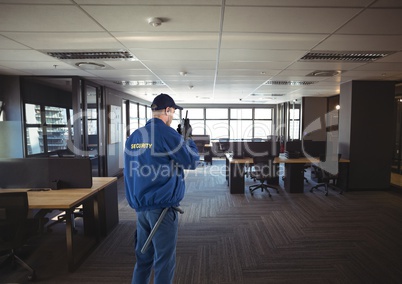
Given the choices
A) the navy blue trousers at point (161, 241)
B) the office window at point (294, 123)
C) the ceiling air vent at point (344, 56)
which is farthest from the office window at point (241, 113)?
the navy blue trousers at point (161, 241)

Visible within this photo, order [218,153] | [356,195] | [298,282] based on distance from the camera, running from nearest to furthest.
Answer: [298,282] < [356,195] < [218,153]

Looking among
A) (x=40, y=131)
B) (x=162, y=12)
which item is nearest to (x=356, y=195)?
(x=162, y=12)

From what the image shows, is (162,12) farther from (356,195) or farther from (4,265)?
(356,195)

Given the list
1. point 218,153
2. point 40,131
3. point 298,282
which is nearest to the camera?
point 298,282

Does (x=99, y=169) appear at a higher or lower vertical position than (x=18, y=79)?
lower

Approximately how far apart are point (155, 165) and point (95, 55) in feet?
6.96

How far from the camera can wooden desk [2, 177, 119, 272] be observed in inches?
84.6

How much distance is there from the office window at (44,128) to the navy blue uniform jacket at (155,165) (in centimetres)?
377

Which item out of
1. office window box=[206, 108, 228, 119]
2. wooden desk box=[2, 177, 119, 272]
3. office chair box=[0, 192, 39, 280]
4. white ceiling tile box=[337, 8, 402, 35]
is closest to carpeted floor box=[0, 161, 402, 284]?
wooden desk box=[2, 177, 119, 272]

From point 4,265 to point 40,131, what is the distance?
338 cm

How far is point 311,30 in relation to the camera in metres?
2.08

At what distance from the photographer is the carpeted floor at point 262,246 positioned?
2.15 metres

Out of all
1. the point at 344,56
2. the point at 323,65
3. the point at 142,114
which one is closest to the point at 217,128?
the point at 142,114

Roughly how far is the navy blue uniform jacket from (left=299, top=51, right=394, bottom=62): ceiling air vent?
224 cm
